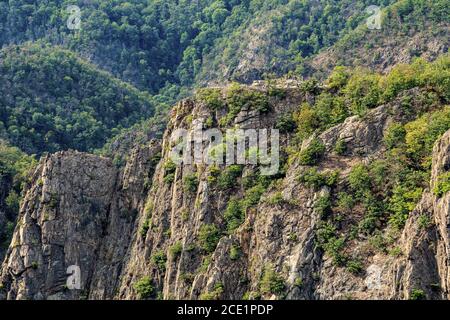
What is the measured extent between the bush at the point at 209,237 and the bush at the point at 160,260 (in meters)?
4.63

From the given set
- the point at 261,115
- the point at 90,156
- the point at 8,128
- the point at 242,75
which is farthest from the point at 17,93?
the point at 261,115

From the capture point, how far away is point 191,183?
11225 cm

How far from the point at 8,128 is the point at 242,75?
39.4 meters

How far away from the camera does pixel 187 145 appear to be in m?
115

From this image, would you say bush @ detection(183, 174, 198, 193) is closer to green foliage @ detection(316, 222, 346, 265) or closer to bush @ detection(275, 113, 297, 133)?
bush @ detection(275, 113, 297, 133)

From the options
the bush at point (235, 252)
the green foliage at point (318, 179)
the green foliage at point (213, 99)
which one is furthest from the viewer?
the green foliage at point (213, 99)

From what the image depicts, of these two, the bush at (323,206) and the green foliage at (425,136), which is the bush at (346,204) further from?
the green foliage at (425,136)

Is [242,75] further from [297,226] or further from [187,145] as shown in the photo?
[297,226]

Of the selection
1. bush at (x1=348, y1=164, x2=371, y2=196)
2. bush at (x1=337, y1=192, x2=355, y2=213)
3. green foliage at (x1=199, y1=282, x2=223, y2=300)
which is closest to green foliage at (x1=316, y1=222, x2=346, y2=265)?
bush at (x1=337, y1=192, x2=355, y2=213)

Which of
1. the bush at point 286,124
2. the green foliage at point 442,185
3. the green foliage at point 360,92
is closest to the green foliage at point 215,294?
the green foliage at point 360,92

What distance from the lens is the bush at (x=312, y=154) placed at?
350 ft

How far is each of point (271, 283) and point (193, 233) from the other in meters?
11.9

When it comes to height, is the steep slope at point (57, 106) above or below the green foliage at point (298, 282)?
above

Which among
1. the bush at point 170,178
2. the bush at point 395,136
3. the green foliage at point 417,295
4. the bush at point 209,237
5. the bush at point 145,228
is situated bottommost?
the green foliage at point 417,295
